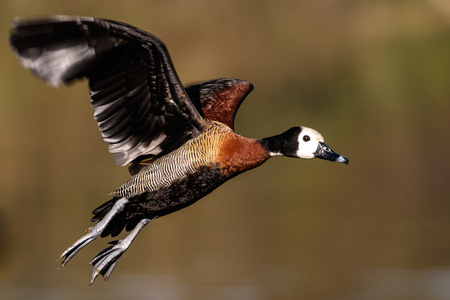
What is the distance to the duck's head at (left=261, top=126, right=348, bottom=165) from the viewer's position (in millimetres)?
10375

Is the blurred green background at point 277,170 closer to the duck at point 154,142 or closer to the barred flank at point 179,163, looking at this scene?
the duck at point 154,142

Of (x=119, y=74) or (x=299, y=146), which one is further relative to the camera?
(x=299, y=146)

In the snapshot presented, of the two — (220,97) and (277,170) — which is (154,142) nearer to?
(220,97)

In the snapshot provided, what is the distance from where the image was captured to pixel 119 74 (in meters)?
9.69

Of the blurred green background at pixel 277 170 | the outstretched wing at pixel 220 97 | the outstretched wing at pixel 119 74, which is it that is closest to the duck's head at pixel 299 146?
the outstretched wing at pixel 119 74

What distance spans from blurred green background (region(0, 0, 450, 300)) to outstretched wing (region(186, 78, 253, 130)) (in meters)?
4.03

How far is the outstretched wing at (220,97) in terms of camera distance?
11430 millimetres

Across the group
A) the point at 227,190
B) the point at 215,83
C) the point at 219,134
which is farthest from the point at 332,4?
the point at 219,134

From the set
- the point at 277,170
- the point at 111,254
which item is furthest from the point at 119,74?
the point at 277,170

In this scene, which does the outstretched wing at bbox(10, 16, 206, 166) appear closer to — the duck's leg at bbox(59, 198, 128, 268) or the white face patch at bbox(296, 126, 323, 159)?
the duck's leg at bbox(59, 198, 128, 268)

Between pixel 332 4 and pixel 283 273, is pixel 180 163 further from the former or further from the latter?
pixel 332 4

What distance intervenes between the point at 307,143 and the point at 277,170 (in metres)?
10.7

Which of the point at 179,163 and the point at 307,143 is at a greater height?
the point at 307,143

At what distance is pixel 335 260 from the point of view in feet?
53.8
